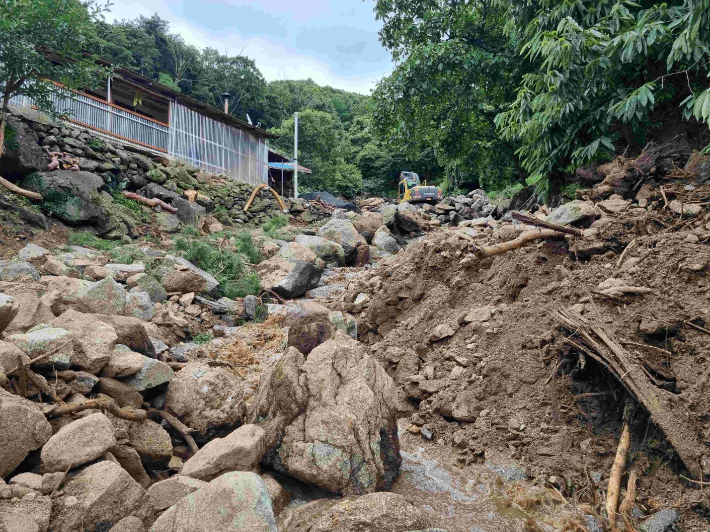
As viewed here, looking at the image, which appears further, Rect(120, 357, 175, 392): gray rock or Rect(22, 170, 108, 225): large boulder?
Rect(22, 170, 108, 225): large boulder

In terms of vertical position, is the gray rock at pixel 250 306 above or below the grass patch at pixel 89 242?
below

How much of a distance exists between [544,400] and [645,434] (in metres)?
0.80

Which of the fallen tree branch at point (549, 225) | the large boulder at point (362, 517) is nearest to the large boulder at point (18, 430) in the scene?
the large boulder at point (362, 517)

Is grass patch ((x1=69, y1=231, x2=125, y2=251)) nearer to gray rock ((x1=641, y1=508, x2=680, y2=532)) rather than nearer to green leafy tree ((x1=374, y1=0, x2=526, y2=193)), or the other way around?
green leafy tree ((x1=374, y1=0, x2=526, y2=193))

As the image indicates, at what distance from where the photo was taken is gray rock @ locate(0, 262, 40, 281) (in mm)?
6469

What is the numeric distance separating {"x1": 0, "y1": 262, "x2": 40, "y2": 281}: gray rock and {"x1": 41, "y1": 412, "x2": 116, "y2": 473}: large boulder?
4.50 meters

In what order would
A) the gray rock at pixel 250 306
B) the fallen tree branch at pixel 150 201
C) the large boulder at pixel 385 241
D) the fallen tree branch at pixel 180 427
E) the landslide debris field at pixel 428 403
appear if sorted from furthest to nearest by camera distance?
the large boulder at pixel 385 241
the fallen tree branch at pixel 150 201
the gray rock at pixel 250 306
the fallen tree branch at pixel 180 427
the landslide debris field at pixel 428 403

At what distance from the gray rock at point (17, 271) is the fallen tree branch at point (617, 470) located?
6.79 meters

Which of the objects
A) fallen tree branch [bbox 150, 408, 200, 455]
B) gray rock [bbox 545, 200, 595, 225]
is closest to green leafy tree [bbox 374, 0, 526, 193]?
gray rock [bbox 545, 200, 595, 225]

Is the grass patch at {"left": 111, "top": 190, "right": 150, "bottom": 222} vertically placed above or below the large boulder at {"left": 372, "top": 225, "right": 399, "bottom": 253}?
above

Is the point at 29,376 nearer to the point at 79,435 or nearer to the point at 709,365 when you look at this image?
the point at 79,435

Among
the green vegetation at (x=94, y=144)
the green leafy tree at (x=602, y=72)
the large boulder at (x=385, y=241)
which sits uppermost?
the green vegetation at (x=94, y=144)

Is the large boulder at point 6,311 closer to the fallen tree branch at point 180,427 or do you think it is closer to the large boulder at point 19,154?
the fallen tree branch at point 180,427

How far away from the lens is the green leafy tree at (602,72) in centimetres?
601
